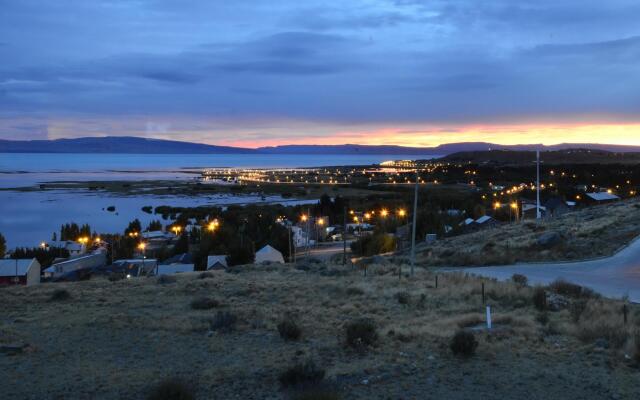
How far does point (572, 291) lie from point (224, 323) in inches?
373

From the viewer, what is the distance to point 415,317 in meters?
12.6

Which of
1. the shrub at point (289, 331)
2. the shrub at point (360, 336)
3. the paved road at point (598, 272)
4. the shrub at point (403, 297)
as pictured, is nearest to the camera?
the shrub at point (360, 336)

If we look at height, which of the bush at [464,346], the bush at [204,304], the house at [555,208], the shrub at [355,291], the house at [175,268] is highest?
the bush at [464,346]

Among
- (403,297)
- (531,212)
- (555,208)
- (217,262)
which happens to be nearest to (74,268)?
(217,262)

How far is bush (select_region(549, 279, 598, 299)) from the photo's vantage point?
48.6 feet

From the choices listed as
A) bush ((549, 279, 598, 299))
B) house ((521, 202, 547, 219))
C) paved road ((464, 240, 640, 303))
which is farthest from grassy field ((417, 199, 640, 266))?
house ((521, 202, 547, 219))

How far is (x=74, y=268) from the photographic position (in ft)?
118

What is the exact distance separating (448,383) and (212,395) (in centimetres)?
321

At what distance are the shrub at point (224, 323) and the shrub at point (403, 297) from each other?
4.65m

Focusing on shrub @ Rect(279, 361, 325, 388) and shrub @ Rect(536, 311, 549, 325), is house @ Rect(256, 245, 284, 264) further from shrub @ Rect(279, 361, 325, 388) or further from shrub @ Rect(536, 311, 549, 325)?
shrub @ Rect(279, 361, 325, 388)

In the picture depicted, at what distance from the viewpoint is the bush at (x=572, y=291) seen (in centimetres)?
1483

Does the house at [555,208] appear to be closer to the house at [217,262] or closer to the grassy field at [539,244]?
the grassy field at [539,244]

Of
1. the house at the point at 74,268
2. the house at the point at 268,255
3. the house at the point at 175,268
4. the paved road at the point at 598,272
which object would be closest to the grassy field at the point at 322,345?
the paved road at the point at 598,272

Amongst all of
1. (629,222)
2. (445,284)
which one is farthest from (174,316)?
(629,222)
